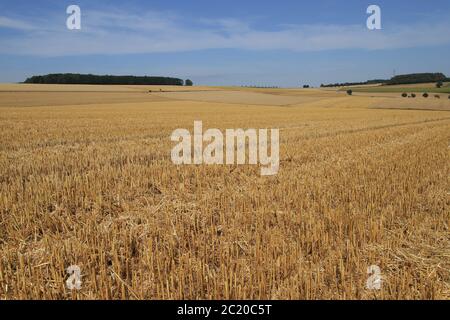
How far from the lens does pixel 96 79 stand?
4451 inches

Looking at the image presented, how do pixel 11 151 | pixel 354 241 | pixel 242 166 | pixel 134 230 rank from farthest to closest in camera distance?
1. pixel 11 151
2. pixel 242 166
3. pixel 134 230
4. pixel 354 241

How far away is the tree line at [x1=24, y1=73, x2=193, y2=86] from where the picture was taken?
10531 centimetres

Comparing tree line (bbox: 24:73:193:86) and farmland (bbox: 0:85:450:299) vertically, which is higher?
tree line (bbox: 24:73:193:86)

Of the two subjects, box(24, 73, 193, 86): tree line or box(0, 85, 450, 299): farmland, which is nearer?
box(0, 85, 450, 299): farmland

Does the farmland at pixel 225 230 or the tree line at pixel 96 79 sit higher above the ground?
the tree line at pixel 96 79

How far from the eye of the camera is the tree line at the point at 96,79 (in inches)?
4146

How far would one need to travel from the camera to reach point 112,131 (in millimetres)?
17344

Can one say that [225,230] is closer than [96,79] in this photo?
Yes

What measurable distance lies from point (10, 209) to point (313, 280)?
15.9ft

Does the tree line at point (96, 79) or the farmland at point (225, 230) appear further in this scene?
the tree line at point (96, 79)

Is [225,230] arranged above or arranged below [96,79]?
below
